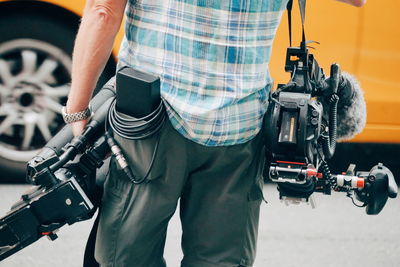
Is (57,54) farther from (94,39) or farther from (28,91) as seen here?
(94,39)

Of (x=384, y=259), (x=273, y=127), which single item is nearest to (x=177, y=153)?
(x=273, y=127)

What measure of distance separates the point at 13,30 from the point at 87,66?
2482 mm

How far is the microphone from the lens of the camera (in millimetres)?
2547

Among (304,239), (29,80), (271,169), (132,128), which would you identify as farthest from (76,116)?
(29,80)

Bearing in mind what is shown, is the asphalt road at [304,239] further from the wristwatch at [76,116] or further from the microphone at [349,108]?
the wristwatch at [76,116]

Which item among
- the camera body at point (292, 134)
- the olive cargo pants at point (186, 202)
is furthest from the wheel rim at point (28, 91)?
the camera body at point (292, 134)

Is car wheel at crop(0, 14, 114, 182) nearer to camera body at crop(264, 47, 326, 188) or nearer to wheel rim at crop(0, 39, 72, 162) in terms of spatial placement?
wheel rim at crop(0, 39, 72, 162)

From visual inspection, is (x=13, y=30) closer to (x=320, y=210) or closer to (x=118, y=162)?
(x=320, y=210)

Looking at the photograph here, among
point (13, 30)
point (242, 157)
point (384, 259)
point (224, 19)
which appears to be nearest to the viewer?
point (224, 19)

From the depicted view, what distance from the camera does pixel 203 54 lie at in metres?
2.17

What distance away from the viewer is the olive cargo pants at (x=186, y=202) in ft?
7.36

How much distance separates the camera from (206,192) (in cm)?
232

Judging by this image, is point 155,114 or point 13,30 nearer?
point 155,114

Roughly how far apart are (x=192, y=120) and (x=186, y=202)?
0.29 metres
